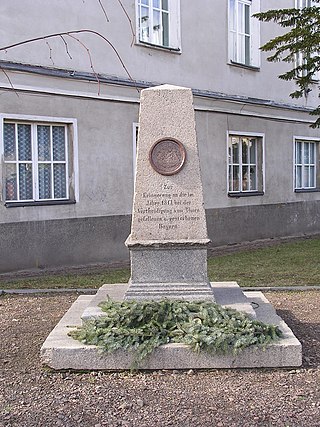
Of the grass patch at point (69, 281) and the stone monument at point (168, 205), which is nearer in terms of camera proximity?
the stone monument at point (168, 205)

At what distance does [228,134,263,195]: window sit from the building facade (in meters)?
0.03

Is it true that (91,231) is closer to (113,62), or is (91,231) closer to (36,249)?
(36,249)

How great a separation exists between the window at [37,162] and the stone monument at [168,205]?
229 inches

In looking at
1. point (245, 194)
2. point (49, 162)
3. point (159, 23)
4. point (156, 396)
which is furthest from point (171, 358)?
point (245, 194)

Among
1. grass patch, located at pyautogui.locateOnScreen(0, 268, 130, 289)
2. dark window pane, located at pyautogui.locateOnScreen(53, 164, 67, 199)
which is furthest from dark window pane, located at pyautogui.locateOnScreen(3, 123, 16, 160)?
grass patch, located at pyautogui.locateOnScreen(0, 268, 130, 289)

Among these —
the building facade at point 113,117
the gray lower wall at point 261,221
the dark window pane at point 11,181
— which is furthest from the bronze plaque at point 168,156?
the gray lower wall at point 261,221

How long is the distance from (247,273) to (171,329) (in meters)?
5.57

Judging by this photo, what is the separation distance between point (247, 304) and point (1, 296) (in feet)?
12.8

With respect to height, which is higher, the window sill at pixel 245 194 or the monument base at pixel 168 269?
the window sill at pixel 245 194

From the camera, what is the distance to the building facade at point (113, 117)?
447 inches

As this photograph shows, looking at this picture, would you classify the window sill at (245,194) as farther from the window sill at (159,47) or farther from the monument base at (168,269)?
the monument base at (168,269)

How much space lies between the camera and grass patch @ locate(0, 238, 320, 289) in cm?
967

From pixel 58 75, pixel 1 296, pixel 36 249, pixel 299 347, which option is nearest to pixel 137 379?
pixel 299 347

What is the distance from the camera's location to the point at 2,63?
10.9m
